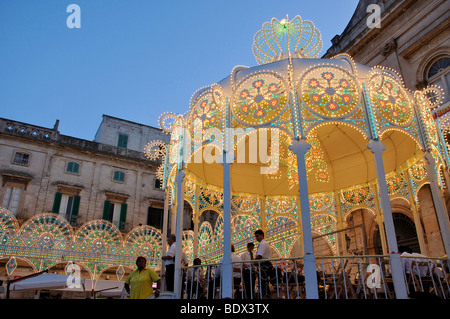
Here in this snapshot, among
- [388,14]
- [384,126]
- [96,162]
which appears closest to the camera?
[384,126]

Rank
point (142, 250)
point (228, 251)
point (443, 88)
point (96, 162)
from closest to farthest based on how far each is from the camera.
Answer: point (228, 251) < point (443, 88) < point (142, 250) < point (96, 162)

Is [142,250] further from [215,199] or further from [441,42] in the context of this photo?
[441,42]

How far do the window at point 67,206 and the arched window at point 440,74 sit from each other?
2485 cm

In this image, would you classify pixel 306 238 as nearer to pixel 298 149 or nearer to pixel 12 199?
pixel 298 149

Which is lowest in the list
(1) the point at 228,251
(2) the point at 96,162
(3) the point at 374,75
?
(1) the point at 228,251

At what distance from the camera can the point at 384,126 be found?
881 cm

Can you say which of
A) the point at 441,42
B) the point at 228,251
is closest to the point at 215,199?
the point at 228,251

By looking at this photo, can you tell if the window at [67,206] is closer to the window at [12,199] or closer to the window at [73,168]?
the window at [73,168]

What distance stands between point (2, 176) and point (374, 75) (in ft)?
86.5

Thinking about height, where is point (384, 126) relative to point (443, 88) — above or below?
below

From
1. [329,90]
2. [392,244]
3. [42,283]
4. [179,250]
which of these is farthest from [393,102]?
[42,283]

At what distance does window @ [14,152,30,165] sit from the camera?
27031 millimetres

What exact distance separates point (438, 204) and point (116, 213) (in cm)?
2543

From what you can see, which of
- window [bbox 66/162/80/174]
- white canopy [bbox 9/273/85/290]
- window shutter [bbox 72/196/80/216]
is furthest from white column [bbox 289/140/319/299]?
window [bbox 66/162/80/174]
